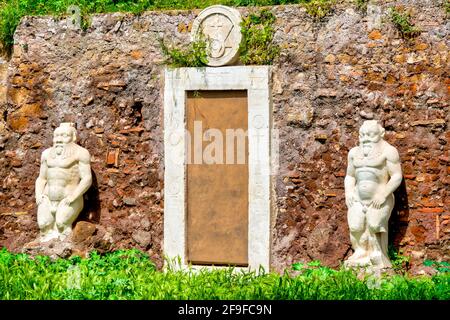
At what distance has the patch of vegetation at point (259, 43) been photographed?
10055mm

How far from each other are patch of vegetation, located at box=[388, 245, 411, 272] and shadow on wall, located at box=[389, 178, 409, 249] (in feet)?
0.19

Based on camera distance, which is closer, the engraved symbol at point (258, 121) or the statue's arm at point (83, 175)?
the engraved symbol at point (258, 121)

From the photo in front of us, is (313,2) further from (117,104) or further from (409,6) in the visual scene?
(117,104)

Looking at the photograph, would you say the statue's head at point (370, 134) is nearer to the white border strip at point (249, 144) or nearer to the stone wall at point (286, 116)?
the stone wall at point (286, 116)

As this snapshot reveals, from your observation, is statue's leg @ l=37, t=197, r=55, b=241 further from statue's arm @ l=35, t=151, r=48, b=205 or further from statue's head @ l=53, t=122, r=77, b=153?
statue's head @ l=53, t=122, r=77, b=153

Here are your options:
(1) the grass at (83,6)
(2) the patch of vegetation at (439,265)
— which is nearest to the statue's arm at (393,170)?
(2) the patch of vegetation at (439,265)

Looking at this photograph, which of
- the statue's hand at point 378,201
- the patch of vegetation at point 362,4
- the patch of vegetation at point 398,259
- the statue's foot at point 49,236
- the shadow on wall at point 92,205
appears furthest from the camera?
the shadow on wall at point 92,205

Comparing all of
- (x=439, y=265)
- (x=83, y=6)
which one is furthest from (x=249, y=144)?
(x=83, y=6)

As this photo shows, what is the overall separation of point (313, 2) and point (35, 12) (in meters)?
3.25

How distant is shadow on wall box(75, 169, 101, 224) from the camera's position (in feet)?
34.9

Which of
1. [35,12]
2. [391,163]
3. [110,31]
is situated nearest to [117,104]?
[110,31]

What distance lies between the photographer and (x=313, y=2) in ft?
32.8

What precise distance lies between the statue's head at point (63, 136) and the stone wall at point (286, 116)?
0.31m

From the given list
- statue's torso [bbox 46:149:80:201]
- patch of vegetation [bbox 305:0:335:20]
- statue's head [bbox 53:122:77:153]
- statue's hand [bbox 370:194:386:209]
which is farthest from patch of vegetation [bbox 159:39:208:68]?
statue's hand [bbox 370:194:386:209]
